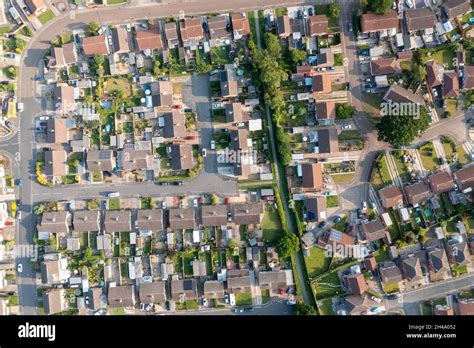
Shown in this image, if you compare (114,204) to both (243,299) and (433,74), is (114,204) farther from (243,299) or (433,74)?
(433,74)

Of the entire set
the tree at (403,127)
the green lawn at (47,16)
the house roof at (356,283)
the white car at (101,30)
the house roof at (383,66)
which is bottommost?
the house roof at (356,283)

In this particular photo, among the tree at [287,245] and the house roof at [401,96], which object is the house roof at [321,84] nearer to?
the house roof at [401,96]

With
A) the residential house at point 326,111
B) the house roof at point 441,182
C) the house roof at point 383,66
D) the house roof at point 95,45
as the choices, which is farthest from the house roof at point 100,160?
the house roof at point 441,182

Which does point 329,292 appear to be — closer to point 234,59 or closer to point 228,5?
point 234,59

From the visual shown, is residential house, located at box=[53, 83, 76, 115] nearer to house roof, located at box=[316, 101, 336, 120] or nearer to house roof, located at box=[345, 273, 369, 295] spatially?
house roof, located at box=[316, 101, 336, 120]

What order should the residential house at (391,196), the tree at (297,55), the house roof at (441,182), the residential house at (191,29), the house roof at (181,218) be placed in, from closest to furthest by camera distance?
the house roof at (441,182) → the residential house at (391,196) → the tree at (297,55) → the house roof at (181,218) → the residential house at (191,29)

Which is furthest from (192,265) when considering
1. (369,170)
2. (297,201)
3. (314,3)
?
(314,3)

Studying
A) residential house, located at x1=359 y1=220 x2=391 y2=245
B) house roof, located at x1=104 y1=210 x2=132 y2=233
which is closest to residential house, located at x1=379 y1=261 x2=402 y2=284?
residential house, located at x1=359 y1=220 x2=391 y2=245
